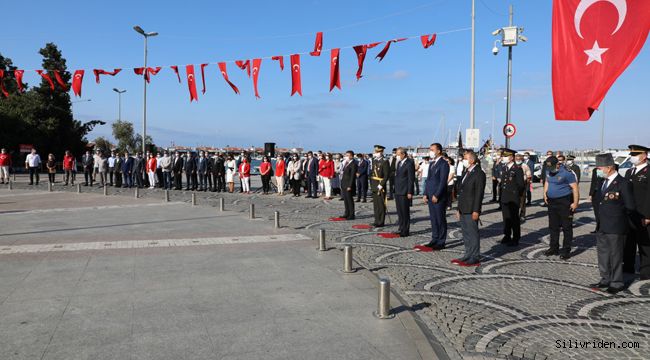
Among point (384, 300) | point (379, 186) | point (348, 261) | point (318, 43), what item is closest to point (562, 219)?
point (348, 261)

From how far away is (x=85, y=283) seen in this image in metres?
6.45

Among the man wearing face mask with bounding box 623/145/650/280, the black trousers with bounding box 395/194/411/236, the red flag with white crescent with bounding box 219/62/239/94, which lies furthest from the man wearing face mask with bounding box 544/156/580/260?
the red flag with white crescent with bounding box 219/62/239/94

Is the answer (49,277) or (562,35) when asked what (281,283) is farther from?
(562,35)

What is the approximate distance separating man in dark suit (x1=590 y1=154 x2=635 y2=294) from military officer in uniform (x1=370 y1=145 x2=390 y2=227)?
19.4 ft

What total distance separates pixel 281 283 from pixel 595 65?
4670 millimetres

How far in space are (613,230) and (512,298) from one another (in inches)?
70.2

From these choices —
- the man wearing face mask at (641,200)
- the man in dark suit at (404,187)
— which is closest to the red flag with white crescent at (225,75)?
the man in dark suit at (404,187)

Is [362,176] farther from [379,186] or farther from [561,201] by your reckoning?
[561,201]

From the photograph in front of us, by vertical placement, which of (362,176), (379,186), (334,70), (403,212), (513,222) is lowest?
(513,222)

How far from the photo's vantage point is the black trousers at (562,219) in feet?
27.9

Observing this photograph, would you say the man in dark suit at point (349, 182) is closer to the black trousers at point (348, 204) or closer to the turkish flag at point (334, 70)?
the black trousers at point (348, 204)

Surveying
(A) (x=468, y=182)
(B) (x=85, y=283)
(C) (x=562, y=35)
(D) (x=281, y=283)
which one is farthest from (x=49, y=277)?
(C) (x=562, y=35)

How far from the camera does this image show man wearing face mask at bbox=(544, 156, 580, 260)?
8.51 metres

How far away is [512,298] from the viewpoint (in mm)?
6004
